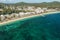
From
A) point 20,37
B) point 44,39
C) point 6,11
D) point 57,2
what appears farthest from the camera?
point 57,2

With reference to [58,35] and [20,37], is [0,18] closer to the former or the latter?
[20,37]

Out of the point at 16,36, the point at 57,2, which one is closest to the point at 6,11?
the point at 16,36

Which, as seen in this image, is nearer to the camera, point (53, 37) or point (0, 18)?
point (53, 37)

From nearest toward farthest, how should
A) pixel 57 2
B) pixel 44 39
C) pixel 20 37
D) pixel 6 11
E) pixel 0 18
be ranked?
pixel 44 39 < pixel 20 37 < pixel 0 18 < pixel 6 11 < pixel 57 2

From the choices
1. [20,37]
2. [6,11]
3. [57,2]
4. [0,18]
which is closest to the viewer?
[20,37]

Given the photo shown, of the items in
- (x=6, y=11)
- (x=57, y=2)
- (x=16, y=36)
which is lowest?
(x=57, y=2)

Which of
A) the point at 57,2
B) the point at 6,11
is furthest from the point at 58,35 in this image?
the point at 57,2

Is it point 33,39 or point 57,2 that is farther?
point 57,2

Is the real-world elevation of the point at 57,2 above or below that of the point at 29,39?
below

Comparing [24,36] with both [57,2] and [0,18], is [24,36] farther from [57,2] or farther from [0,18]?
[57,2]
